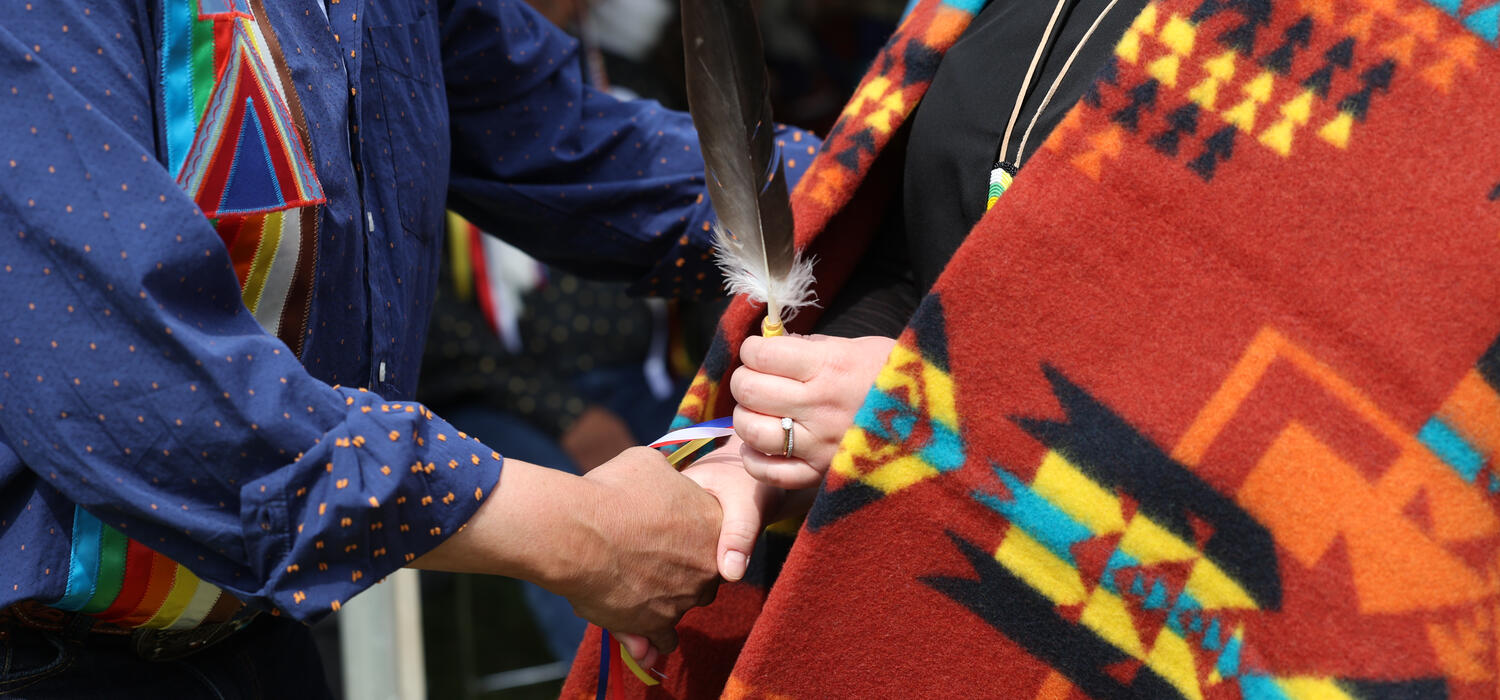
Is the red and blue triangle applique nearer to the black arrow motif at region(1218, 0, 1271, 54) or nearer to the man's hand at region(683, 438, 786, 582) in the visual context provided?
the man's hand at region(683, 438, 786, 582)

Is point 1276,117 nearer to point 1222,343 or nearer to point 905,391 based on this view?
point 1222,343

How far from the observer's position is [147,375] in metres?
0.87

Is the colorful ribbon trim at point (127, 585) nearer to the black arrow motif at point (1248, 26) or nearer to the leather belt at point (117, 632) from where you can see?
the leather belt at point (117, 632)

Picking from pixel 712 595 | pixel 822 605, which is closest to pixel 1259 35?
pixel 822 605

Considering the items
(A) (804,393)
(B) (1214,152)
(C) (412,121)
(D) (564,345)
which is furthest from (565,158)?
(D) (564,345)

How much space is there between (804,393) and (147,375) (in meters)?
0.53

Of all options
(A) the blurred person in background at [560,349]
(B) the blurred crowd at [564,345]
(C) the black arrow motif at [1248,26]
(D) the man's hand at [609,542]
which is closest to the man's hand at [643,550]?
(D) the man's hand at [609,542]

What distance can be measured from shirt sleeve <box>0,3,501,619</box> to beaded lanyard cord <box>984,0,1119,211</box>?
58cm

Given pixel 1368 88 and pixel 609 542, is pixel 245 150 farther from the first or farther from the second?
pixel 1368 88

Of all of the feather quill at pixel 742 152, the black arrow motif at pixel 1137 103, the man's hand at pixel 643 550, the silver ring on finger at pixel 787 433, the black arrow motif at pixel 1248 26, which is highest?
the black arrow motif at pixel 1248 26

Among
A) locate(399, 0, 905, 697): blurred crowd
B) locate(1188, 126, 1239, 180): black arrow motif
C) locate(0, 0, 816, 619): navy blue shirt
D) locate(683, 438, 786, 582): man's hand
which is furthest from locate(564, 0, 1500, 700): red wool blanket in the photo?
locate(399, 0, 905, 697): blurred crowd

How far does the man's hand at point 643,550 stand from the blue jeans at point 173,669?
1.30 feet

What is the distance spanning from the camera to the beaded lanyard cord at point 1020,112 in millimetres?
1115

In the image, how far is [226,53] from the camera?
0.97m
